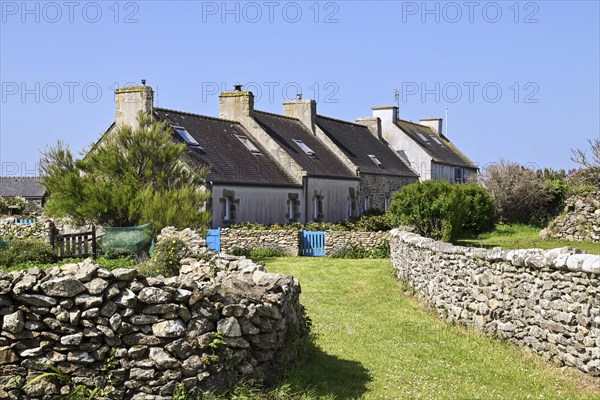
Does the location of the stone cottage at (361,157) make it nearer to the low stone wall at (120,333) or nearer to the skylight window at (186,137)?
the skylight window at (186,137)

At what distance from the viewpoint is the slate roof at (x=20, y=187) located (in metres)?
60.9

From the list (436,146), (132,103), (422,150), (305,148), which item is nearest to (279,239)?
(132,103)

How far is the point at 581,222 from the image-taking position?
29547 mm

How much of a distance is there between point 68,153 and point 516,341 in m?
19.7

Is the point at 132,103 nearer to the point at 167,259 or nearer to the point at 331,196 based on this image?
the point at 331,196

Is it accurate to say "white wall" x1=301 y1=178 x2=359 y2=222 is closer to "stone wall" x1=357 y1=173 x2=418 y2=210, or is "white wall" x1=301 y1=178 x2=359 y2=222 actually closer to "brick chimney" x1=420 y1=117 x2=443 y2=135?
"stone wall" x1=357 y1=173 x2=418 y2=210

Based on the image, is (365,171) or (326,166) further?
(365,171)

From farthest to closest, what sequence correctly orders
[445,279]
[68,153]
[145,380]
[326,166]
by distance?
1. [326,166]
2. [68,153]
3. [445,279]
4. [145,380]

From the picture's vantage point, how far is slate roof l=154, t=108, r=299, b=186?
3121cm

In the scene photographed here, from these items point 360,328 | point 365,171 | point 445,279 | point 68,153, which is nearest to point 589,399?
point 360,328

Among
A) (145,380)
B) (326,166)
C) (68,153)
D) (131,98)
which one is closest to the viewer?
(145,380)

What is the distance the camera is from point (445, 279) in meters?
14.3

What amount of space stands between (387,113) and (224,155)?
21785 mm

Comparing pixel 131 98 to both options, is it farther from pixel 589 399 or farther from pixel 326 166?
pixel 589 399
